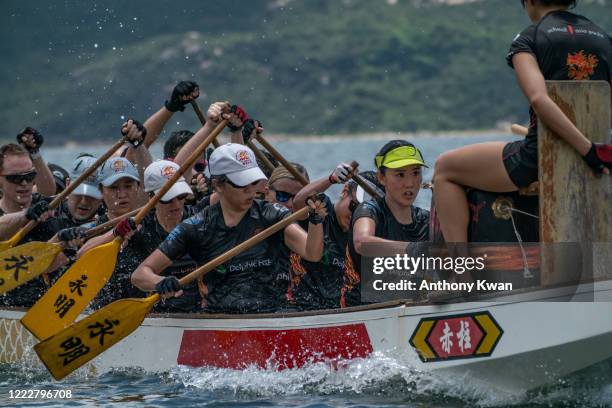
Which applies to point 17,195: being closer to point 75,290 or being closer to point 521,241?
point 75,290

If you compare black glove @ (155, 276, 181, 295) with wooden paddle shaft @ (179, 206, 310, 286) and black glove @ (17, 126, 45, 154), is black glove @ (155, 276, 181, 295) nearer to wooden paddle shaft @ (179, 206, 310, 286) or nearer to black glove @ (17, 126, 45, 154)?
wooden paddle shaft @ (179, 206, 310, 286)

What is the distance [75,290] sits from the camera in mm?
9680

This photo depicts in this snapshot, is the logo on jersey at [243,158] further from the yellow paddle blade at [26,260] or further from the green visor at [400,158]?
the yellow paddle blade at [26,260]

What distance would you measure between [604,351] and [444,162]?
60.1 inches

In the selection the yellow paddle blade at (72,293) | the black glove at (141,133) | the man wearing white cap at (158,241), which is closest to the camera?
the yellow paddle blade at (72,293)

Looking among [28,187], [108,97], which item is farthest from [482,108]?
[28,187]

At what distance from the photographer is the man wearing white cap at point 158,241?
31.7 ft

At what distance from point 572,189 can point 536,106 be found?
0.56 metres

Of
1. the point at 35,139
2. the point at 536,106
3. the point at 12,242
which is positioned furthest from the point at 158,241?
the point at 536,106

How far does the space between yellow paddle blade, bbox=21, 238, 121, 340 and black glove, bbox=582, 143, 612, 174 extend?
13.4 ft

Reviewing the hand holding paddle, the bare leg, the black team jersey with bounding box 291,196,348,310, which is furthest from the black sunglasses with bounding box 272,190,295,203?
the bare leg

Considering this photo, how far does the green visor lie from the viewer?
8.53 metres

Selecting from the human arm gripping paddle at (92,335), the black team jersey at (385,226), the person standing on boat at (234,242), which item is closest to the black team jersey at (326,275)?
the person standing on boat at (234,242)

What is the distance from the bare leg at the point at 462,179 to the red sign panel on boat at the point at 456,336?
1.72 feet
